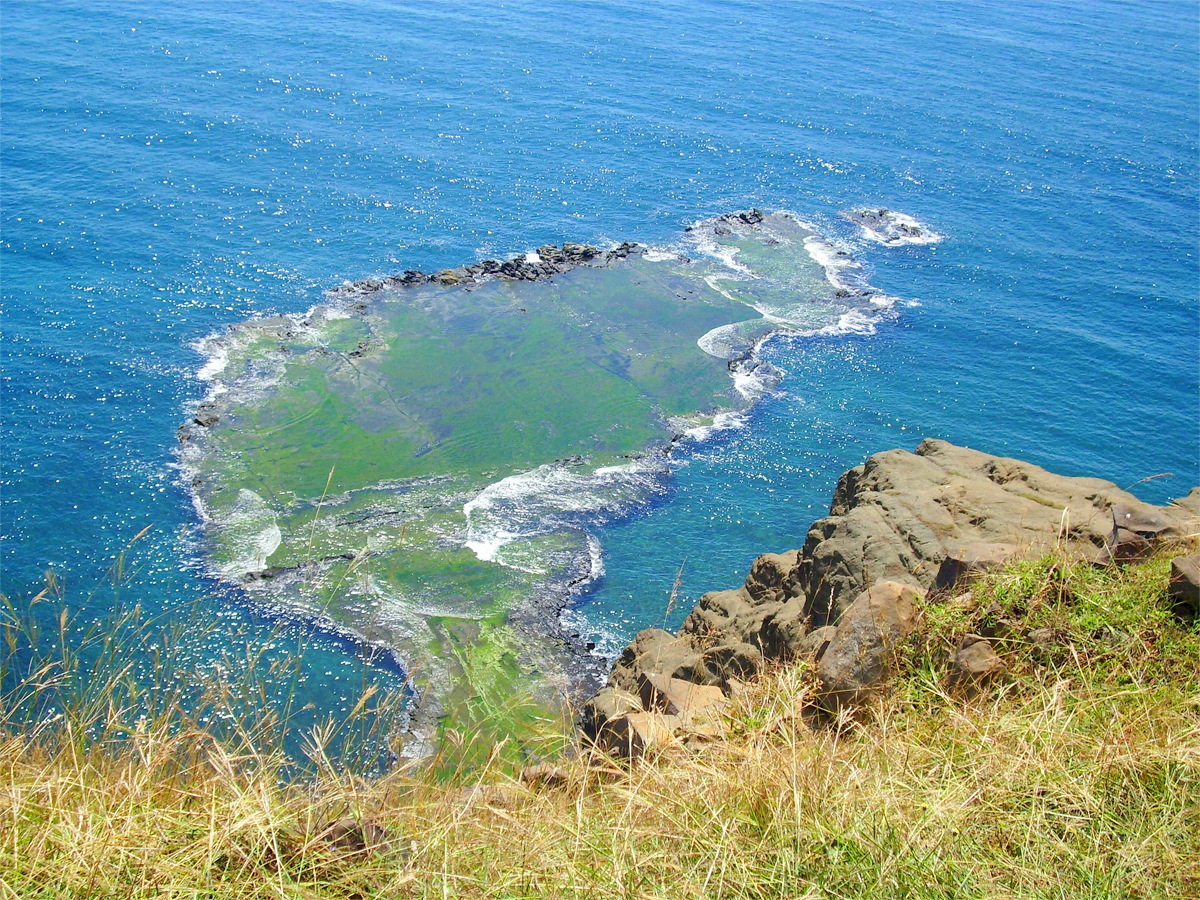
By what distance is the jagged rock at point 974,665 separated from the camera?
9422mm

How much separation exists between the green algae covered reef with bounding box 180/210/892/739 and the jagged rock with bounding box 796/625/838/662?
11.4 metres

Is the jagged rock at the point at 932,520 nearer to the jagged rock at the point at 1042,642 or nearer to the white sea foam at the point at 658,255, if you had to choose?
the jagged rock at the point at 1042,642

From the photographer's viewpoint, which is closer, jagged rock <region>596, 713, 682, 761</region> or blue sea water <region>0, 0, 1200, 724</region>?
jagged rock <region>596, 713, 682, 761</region>

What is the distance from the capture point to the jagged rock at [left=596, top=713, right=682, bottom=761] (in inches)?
363

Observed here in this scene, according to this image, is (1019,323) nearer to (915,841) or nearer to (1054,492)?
(1054,492)

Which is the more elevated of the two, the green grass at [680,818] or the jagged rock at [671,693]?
the green grass at [680,818]

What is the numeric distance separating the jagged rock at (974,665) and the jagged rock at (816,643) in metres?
1.80

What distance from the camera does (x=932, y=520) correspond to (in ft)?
58.6

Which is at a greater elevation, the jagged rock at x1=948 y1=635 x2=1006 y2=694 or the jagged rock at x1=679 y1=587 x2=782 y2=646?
the jagged rock at x1=948 y1=635 x2=1006 y2=694

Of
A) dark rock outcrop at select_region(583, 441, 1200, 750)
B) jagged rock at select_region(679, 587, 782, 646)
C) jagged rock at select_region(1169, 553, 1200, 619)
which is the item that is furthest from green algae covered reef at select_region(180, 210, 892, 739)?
jagged rock at select_region(1169, 553, 1200, 619)

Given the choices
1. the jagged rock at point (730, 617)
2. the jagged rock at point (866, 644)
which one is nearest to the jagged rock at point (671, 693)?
the jagged rock at point (730, 617)

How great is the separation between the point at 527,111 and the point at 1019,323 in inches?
Answer: 1495

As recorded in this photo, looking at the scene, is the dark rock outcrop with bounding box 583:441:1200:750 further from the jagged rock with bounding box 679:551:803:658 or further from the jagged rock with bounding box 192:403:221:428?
the jagged rock with bounding box 192:403:221:428

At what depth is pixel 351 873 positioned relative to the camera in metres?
6.09
